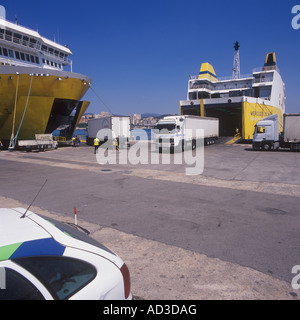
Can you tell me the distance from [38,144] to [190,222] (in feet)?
73.6

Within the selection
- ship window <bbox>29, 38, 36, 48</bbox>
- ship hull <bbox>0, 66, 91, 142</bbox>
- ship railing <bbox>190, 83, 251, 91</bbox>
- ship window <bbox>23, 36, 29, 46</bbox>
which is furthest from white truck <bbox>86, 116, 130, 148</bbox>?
ship railing <bbox>190, 83, 251, 91</bbox>

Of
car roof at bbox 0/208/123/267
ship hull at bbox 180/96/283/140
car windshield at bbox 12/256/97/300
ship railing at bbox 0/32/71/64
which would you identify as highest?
ship railing at bbox 0/32/71/64

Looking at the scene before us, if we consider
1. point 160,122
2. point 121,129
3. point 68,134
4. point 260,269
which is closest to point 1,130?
point 68,134

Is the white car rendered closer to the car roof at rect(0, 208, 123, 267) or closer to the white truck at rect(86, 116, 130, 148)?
the car roof at rect(0, 208, 123, 267)

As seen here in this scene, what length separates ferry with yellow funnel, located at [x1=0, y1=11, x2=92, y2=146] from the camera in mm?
23422

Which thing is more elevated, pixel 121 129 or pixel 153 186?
pixel 121 129

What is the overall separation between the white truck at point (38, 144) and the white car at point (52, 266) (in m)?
23.7

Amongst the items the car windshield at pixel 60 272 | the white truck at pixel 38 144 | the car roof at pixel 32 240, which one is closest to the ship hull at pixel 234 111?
the white truck at pixel 38 144

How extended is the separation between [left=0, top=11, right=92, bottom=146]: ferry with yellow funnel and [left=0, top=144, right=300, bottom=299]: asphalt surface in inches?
548

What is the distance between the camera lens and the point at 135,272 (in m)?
4.20

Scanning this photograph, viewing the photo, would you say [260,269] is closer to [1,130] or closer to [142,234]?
[142,234]

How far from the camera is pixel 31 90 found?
23953mm

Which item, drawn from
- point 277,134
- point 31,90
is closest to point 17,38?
point 31,90
